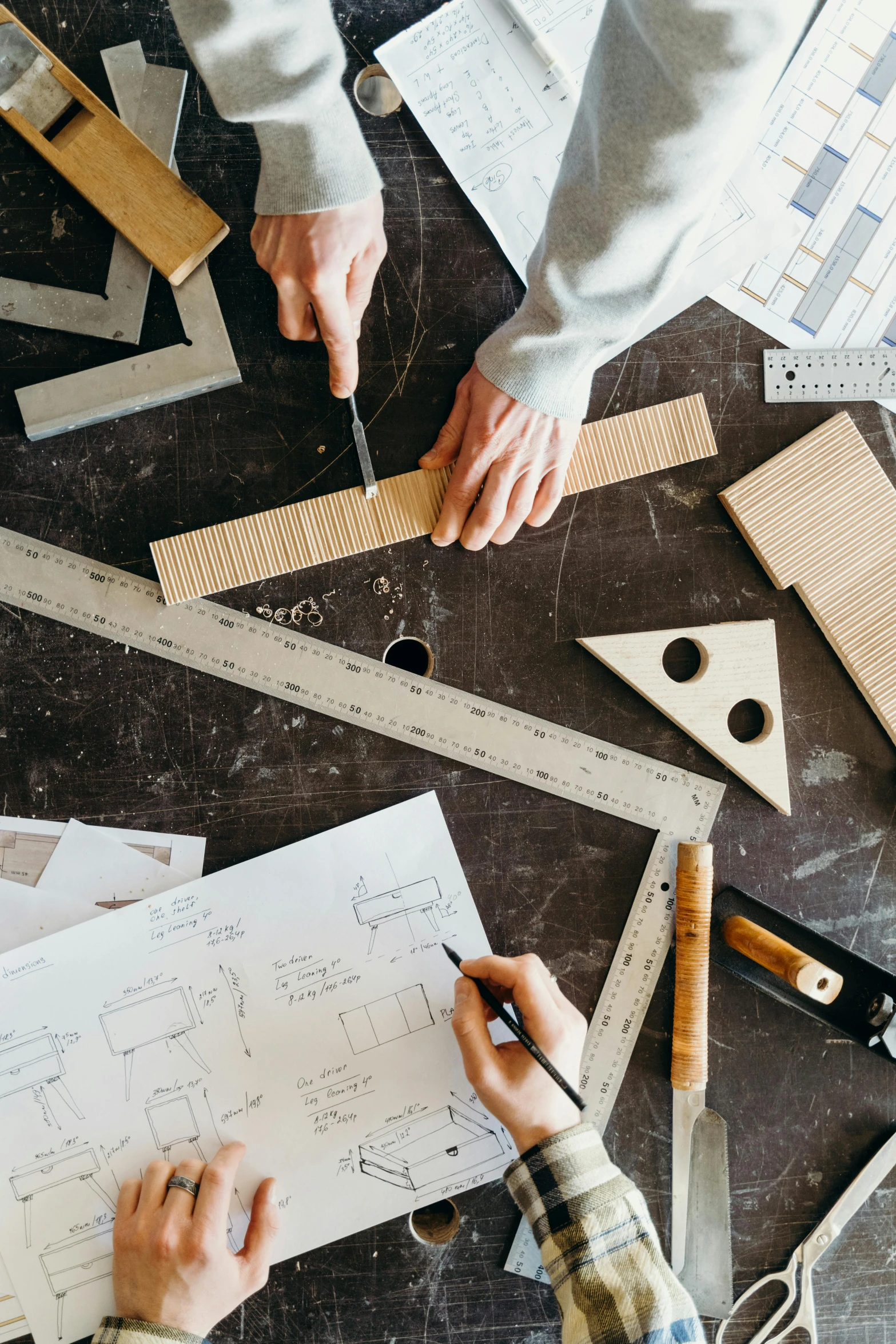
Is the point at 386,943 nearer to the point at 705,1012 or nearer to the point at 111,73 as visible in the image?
the point at 705,1012

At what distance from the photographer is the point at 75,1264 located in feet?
5.22

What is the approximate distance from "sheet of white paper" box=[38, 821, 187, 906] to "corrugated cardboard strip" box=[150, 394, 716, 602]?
50cm

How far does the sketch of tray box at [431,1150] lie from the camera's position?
1.66 metres

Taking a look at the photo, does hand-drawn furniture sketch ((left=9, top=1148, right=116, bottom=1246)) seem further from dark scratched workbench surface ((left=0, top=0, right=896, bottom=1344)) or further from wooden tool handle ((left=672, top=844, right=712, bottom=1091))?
wooden tool handle ((left=672, top=844, right=712, bottom=1091))

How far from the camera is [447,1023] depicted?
1.69m

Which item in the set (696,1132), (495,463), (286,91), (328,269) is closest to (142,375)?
(328,269)

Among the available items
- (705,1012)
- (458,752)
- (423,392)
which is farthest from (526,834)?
(423,392)

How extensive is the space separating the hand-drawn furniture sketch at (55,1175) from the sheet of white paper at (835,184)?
216 cm

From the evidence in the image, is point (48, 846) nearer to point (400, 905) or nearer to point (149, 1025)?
point (149, 1025)

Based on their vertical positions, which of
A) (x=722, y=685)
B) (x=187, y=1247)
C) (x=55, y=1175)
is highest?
(x=55, y=1175)

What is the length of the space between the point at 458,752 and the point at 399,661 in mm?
226

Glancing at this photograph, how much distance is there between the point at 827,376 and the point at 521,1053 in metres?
1.54

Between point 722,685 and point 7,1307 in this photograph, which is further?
point 722,685

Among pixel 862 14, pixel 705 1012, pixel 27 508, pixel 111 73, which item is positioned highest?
pixel 111 73
